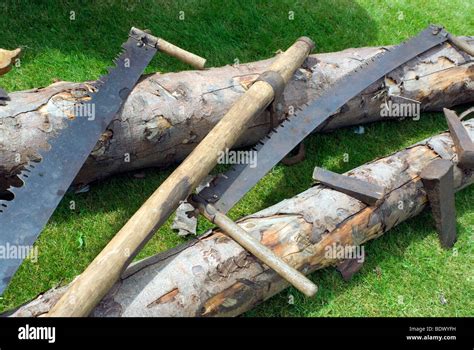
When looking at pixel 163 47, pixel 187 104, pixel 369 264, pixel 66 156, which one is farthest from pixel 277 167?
pixel 66 156

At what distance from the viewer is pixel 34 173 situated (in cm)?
425

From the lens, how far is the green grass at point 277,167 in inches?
187

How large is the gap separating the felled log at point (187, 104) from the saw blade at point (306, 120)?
0.17 metres

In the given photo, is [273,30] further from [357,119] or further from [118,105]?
[118,105]

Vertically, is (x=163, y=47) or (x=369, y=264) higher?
(x=163, y=47)

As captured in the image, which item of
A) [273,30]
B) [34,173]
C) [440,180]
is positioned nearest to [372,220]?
[440,180]

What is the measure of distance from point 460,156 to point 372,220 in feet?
4.08

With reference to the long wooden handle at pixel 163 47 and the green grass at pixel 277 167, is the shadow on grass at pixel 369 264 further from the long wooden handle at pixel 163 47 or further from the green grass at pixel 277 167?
the long wooden handle at pixel 163 47

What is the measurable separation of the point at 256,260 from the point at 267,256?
0.46ft

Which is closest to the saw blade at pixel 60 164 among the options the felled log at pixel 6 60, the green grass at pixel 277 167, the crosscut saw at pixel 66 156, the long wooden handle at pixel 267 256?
the crosscut saw at pixel 66 156

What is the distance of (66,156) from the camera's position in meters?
4.41

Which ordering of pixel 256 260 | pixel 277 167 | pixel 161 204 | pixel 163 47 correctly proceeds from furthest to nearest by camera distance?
pixel 277 167 < pixel 163 47 < pixel 256 260 < pixel 161 204

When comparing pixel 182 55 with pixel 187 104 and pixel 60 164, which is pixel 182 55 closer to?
pixel 187 104

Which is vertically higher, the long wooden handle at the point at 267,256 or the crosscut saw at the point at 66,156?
the crosscut saw at the point at 66,156
